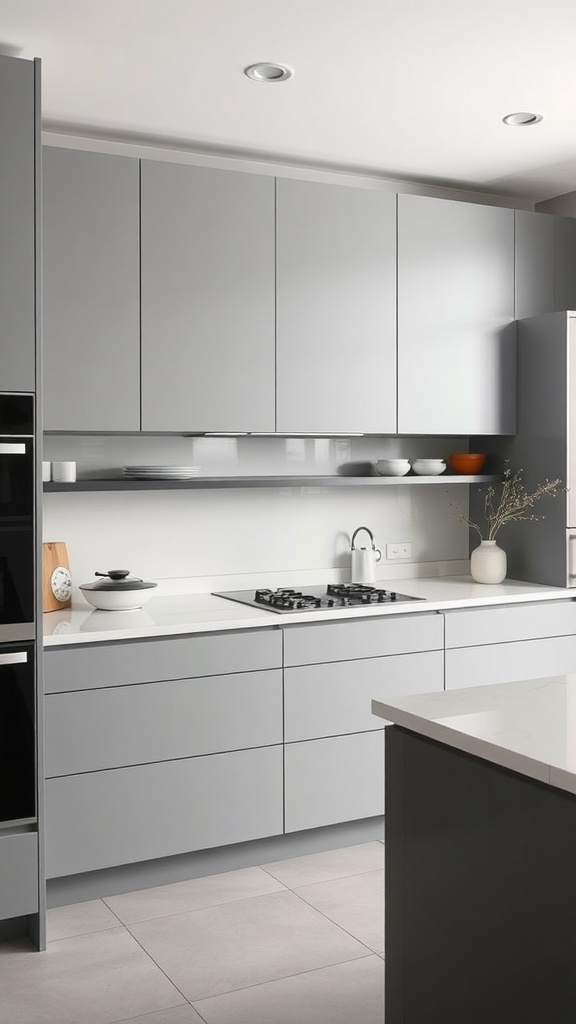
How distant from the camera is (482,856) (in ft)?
5.80

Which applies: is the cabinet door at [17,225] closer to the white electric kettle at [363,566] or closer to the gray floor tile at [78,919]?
the gray floor tile at [78,919]

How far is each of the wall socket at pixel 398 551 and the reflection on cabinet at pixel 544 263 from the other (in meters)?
1.13

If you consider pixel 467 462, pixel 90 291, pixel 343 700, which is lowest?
pixel 343 700

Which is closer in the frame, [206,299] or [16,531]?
[16,531]

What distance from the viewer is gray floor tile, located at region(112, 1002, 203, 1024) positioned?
2500mm

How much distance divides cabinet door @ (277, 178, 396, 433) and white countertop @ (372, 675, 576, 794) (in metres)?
1.85

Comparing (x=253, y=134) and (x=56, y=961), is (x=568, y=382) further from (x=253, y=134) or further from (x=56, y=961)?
(x=56, y=961)

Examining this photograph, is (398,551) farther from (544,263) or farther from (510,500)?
(544,263)

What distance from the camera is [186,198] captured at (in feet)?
11.5

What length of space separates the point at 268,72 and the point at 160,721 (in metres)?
2.12

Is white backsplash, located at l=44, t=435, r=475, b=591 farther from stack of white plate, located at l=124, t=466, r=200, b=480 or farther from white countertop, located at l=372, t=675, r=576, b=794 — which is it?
white countertop, located at l=372, t=675, r=576, b=794

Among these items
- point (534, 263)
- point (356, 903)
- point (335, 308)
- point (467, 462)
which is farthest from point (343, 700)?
point (534, 263)

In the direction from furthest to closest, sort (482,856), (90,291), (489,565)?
1. (489,565)
2. (90,291)
3. (482,856)

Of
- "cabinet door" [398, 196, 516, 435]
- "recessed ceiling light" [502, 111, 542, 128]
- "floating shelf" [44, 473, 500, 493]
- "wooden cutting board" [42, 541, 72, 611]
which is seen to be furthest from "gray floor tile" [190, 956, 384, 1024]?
"recessed ceiling light" [502, 111, 542, 128]
